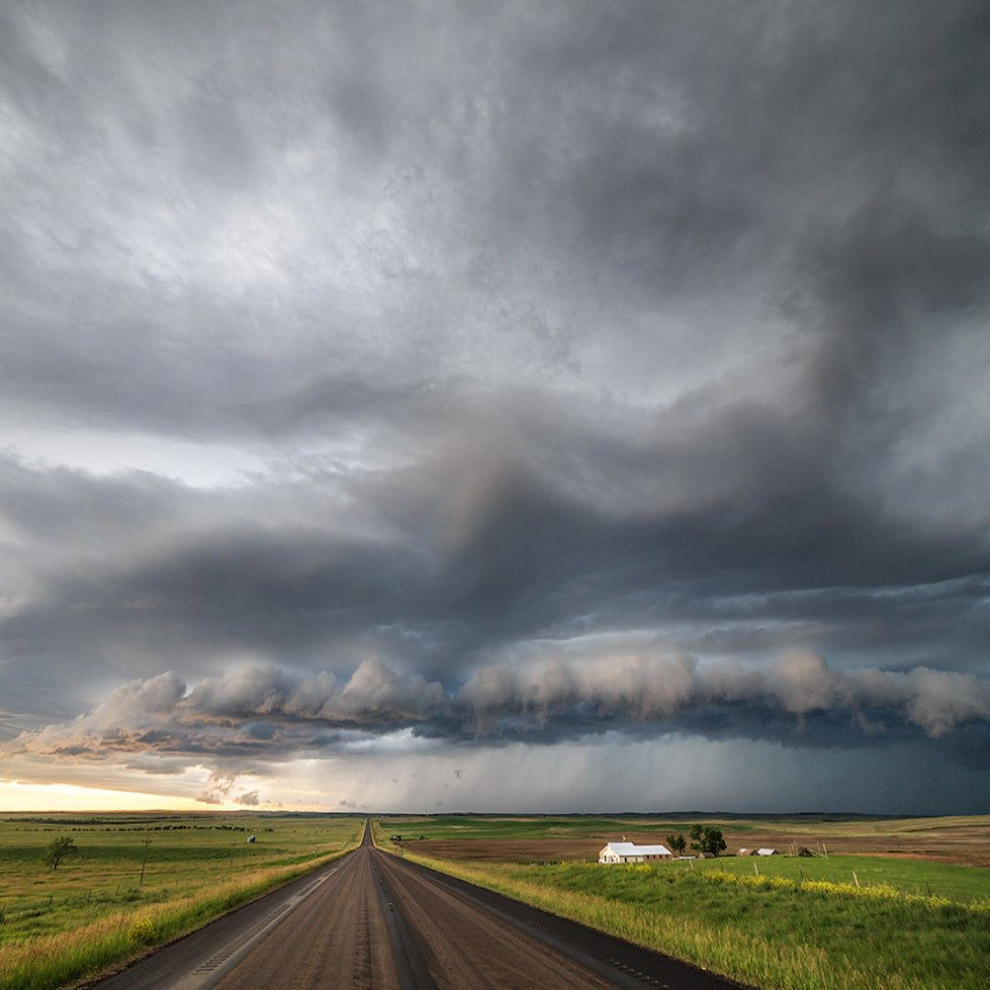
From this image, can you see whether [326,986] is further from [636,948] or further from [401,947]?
[636,948]

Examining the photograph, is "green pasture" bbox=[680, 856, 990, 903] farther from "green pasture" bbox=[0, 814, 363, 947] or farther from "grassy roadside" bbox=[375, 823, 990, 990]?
"green pasture" bbox=[0, 814, 363, 947]

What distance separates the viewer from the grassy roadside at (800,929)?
14.7 meters

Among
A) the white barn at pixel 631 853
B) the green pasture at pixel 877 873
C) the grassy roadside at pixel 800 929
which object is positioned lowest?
the white barn at pixel 631 853

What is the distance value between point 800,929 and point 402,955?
578 inches

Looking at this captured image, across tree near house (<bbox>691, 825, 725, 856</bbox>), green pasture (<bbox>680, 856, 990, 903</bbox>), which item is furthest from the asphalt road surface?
tree near house (<bbox>691, 825, 725, 856</bbox>)

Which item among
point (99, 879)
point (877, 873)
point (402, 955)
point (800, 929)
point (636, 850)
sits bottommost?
point (636, 850)

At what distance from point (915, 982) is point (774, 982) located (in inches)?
124

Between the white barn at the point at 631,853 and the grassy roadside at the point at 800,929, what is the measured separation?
75374 mm

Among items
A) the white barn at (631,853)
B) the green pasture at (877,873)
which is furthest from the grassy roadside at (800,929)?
the white barn at (631,853)

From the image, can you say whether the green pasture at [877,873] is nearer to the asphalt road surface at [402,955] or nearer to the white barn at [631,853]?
the asphalt road surface at [402,955]

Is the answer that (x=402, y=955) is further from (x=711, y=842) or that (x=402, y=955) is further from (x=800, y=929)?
(x=711, y=842)

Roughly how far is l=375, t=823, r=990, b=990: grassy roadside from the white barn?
7537 cm

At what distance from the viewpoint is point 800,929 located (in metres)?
21.7

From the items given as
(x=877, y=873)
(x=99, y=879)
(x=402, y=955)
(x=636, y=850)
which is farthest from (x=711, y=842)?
(x=402, y=955)
